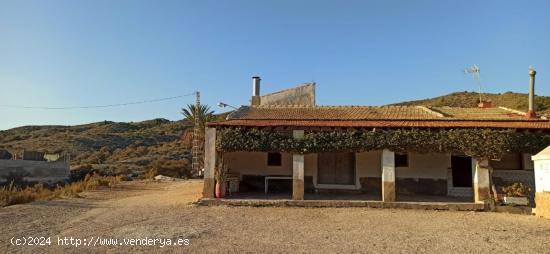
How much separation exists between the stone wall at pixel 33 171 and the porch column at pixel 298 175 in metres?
18.7

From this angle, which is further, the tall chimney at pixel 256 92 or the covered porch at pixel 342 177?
the tall chimney at pixel 256 92

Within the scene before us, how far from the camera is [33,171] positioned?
24469 mm

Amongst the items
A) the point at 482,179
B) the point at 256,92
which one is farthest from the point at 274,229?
the point at 256,92

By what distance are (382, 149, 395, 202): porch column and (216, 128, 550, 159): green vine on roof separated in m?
0.31

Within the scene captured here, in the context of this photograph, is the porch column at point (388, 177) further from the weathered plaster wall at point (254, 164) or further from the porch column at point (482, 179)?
the weathered plaster wall at point (254, 164)

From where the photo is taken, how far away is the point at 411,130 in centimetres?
1251

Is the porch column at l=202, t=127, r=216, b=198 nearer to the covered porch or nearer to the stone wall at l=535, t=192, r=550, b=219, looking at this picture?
the covered porch

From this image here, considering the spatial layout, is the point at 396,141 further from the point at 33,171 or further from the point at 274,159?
the point at 33,171

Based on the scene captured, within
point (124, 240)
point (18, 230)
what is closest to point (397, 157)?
point (124, 240)

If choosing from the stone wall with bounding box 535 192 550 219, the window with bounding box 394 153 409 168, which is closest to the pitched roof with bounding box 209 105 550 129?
the window with bounding box 394 153 409 168

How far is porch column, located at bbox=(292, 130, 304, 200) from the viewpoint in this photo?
1288 centimetres

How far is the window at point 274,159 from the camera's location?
1591cm

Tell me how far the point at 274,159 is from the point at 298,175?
3.11 m

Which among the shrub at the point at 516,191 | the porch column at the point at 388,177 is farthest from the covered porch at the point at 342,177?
the shrub at the point at 516,191
